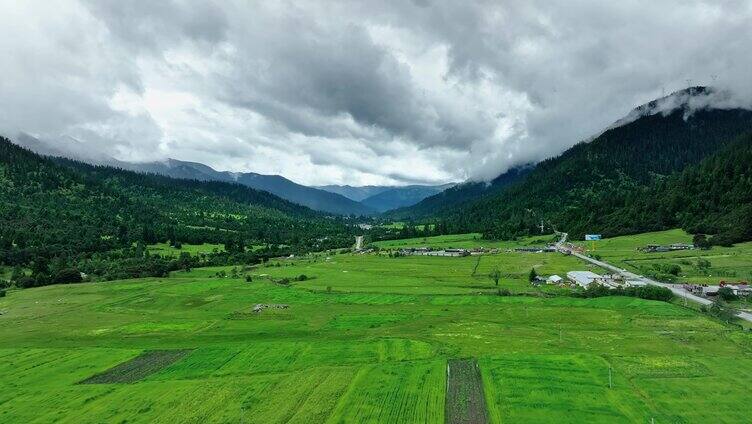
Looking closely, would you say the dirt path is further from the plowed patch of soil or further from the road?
the road

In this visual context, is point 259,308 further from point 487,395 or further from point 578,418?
point 578,418

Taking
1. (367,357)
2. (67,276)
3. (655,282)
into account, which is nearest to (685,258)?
(655,282)

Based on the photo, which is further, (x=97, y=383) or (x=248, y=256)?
(x=248, y=256)

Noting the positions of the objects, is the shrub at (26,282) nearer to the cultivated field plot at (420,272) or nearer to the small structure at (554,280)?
the cultivated field plot at (420,272)

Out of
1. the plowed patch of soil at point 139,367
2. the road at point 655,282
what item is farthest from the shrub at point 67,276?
the road at point 655,282

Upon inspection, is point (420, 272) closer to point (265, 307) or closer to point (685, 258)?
point (265, 307)

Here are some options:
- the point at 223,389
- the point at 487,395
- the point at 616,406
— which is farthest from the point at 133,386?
the point at 616,406

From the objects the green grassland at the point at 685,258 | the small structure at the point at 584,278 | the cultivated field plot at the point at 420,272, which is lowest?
the cultivated field plot at the point at 420,272
